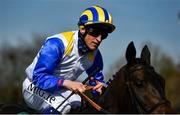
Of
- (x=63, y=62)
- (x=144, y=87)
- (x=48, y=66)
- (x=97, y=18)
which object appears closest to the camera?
(x=144, y=87)

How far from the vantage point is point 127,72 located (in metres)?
6.82

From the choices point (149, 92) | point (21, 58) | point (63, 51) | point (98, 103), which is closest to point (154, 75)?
point (149, 92)

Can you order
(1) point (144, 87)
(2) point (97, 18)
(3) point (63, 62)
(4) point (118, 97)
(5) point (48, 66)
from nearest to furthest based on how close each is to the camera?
(1) point (144, 87) < (4) point (118, 97) < (5) point (48, 66) < (2) point (97, 18) < (3) point (63, 62)

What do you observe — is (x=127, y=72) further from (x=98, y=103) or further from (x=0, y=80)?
(x=0, y=80)

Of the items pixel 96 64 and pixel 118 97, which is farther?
pixel 96 64

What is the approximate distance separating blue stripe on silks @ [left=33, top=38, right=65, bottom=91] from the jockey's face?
0.39 m

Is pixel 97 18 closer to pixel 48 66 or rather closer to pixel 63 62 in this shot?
pixel 63 62

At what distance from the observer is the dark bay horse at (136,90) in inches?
255

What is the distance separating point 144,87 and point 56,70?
4.92 ft

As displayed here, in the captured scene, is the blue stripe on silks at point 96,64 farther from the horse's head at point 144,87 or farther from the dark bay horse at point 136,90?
the horse's head at point 144,87

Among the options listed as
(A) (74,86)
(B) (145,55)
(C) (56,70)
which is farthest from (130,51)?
(C) (56,70)

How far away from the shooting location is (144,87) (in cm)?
656

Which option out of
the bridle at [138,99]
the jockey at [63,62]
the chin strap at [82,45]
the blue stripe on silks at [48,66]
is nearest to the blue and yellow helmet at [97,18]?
the jockey at [63,62]

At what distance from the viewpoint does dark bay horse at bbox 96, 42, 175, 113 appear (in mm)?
6473
